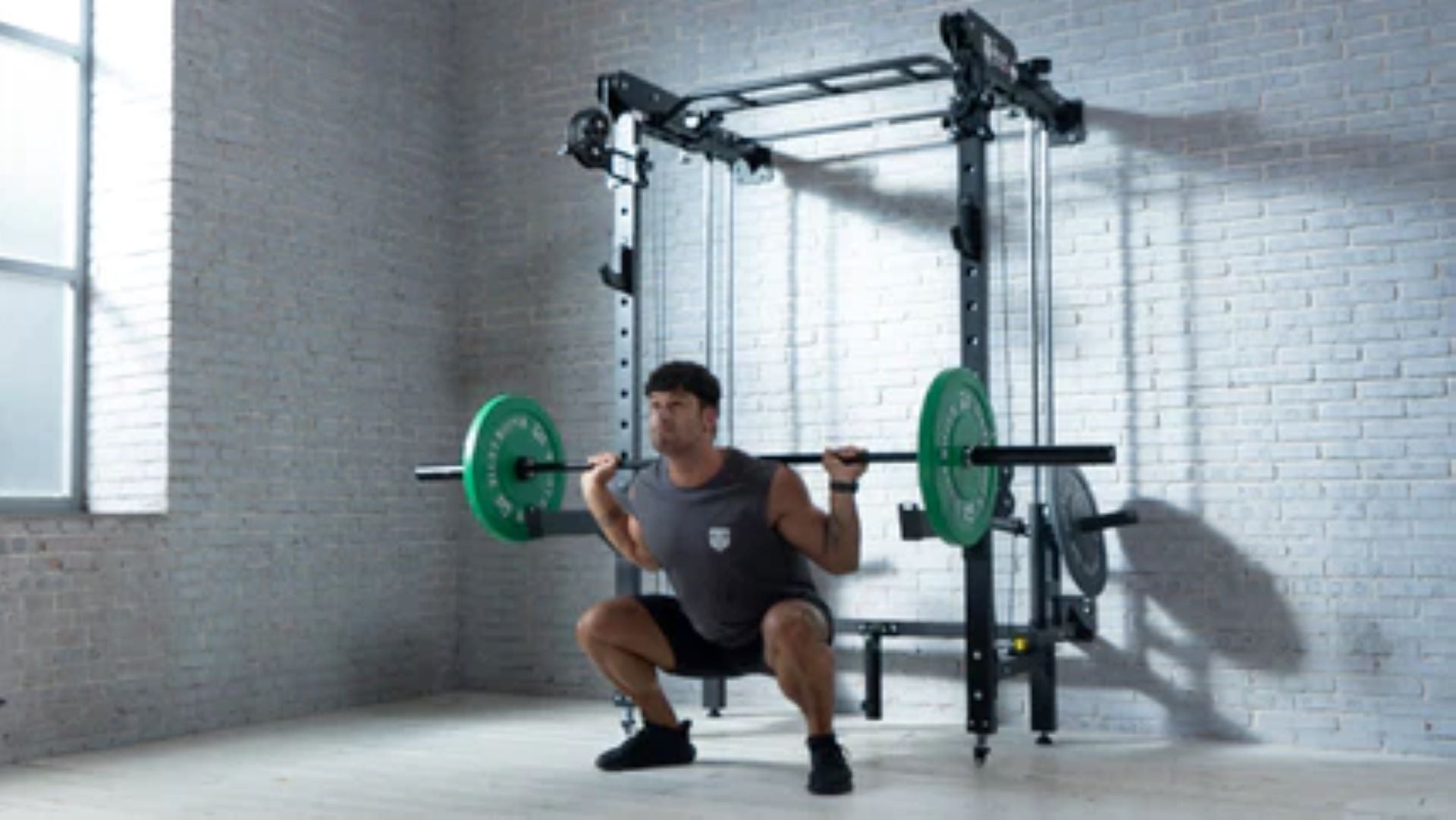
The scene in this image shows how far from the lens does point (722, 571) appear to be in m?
3.93

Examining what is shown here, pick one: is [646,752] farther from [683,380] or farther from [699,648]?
[683,380]

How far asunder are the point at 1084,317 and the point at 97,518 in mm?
3197

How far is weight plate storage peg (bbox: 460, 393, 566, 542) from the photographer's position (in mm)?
4348

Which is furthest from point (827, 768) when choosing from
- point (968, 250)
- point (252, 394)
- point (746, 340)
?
point (252, 394)

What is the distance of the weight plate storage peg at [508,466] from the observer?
171 inches

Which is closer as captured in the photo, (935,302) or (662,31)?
(935,302)

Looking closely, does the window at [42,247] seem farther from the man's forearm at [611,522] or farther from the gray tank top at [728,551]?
the gray tank top at [728,551]

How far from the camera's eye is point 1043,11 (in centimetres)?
514

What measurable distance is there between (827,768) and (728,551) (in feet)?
1.94

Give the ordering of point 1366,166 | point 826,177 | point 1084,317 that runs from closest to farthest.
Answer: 1. point 1366,166
2. point 1084,317
3. point 826,177

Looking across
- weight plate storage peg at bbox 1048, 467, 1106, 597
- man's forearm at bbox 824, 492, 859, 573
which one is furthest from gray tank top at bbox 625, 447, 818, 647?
weight plate storage peg at bbox 1048, 467, 1106, 597

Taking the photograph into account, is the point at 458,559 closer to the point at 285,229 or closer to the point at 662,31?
the point at 285,229

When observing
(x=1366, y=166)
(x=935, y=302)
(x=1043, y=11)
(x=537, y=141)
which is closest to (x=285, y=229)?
(x=537, y=141)

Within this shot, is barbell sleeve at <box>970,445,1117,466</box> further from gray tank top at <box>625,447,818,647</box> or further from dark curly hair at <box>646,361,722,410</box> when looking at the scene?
dark curly hair at <box>646,361,722,410</box>
